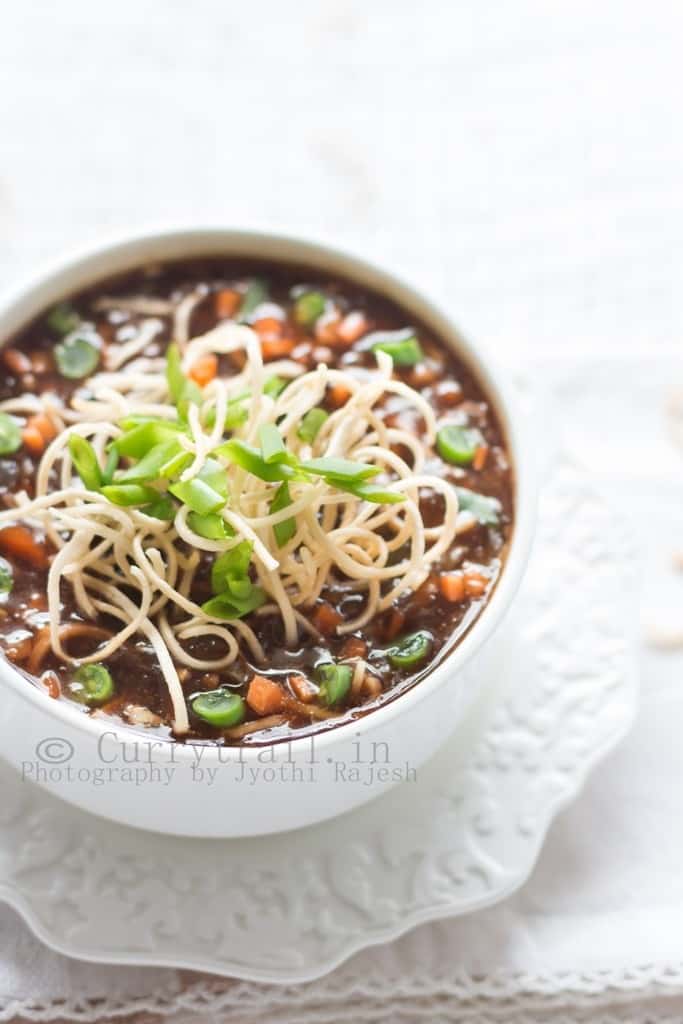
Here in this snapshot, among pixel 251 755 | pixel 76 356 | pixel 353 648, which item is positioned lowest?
pixel 251 755

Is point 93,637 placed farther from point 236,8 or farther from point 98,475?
point 236,8

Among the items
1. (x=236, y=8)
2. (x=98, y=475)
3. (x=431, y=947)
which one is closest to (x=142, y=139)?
(x=236, y=8)

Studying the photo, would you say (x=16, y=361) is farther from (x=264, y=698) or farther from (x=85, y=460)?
(x=264, y=698)

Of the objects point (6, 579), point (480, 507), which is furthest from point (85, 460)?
point (480, 507)

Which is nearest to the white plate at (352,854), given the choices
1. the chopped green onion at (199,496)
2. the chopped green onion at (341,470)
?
the chopped green onion at (341,470)

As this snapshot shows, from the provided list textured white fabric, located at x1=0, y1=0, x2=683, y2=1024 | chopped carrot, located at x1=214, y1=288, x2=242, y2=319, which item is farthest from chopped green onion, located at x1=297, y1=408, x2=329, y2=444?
textured white fabric, located at x1=0, y1=0, x2=683, y2=1024

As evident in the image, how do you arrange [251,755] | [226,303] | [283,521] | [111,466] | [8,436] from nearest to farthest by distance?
[251,755]
[283,521]
[111,466]
[8,436]
[226,303]

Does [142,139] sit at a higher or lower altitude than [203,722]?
higher
